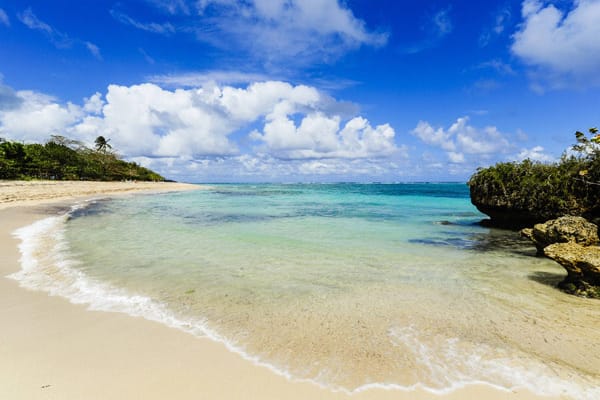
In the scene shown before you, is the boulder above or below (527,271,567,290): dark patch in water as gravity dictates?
above

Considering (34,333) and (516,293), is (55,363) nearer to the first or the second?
(34,333)

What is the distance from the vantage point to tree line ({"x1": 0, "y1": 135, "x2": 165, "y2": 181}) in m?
58.8

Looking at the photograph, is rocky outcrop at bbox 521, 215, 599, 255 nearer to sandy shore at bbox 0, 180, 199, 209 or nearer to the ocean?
the ocean

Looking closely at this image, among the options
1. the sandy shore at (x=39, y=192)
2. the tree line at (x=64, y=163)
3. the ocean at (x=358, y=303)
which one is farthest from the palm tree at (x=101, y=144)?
the ocean at (x=358, y=303)

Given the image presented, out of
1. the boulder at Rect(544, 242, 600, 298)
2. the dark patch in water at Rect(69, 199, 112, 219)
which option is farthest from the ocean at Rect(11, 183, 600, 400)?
the dark patch in water at Rect(69, 199, 112, 219)

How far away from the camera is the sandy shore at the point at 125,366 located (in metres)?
3.20

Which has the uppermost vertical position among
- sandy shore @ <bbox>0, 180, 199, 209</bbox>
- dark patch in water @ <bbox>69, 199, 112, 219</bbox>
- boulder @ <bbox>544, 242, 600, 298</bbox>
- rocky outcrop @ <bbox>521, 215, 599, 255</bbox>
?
rocky outcrop @ <bbox>521, 215, 599, 255</bbox>

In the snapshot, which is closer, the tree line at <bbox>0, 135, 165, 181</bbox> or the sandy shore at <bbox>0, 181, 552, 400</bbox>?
the sandy shore at <bbox>0, 181, 552, 400</bbox>

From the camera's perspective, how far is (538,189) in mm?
13234

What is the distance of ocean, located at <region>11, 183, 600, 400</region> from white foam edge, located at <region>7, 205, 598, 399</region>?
0.03m

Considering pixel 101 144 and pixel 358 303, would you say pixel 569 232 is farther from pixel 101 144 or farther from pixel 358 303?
pixel 101 144

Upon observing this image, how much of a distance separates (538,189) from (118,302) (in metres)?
15.8

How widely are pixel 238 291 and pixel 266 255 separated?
125 inches

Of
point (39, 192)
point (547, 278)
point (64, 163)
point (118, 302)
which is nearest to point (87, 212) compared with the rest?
point (39, 192)
